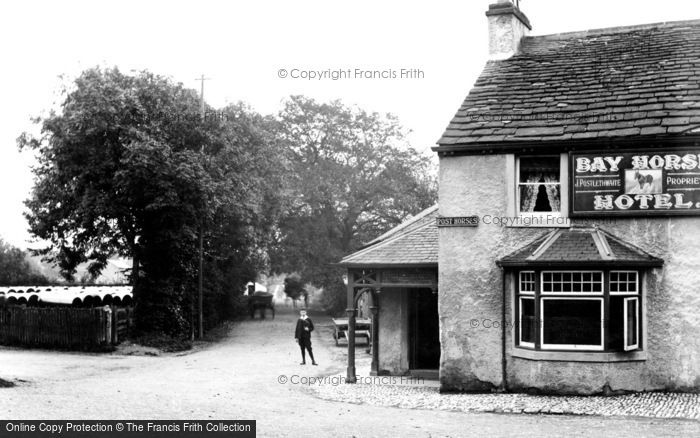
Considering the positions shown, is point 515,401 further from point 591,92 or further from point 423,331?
point 591,92

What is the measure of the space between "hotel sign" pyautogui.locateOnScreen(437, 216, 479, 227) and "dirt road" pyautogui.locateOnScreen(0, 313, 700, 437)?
482 centimetres

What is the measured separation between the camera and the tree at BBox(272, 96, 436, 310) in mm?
53406

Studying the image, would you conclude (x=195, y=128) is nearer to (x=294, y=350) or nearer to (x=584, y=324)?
(x=294, y=350)

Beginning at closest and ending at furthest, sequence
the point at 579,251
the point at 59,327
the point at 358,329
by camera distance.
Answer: the point at 579,251 < the point at 59,327 < the point at 358,329

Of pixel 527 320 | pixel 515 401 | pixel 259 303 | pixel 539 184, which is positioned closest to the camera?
pixel 515 401

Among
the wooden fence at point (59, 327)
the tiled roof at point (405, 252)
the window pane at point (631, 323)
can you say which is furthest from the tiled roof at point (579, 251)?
the wooden fence at point (59, 327)

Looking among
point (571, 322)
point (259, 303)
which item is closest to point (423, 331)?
point (571, 322)

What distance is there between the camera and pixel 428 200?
5534 cm

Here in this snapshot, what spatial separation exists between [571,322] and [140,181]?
18671mm

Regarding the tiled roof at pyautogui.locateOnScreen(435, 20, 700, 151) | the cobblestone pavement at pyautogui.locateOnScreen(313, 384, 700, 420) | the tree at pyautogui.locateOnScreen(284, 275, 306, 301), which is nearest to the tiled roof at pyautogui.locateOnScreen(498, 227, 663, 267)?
the tiled roof at pyautogui.locateOnScreen(435, 20, 700, 151)

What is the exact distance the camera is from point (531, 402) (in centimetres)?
1638

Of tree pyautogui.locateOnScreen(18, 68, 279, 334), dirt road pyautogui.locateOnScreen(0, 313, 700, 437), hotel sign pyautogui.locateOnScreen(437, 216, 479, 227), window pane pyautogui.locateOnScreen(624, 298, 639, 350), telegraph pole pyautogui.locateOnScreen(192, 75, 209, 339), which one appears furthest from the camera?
telegraph pole pyautogui.locateOnScreen(192, 75, 209, 339)

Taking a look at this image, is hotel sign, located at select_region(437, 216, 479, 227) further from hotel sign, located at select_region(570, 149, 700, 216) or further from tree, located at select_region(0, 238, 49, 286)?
tree, located at select_region(0, 238, 49, 286)

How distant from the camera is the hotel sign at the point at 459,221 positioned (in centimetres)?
1850
